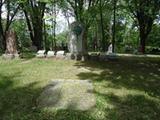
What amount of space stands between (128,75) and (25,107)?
4911 millimetres

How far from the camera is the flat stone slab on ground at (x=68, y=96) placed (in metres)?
7.77

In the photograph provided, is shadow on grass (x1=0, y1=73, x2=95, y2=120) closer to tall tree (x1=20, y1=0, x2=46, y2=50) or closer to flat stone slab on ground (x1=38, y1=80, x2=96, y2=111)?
flat stone slab on ground (x1=38, y1=80, x2=96, y2=111)

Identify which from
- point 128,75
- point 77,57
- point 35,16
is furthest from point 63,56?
point 35,16

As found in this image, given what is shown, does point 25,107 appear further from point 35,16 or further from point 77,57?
point 35,16

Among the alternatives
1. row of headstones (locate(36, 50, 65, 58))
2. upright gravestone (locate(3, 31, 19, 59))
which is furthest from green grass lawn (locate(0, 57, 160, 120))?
upright gravestone (locate(3, 31, 19, 59))

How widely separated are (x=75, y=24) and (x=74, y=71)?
4.68 meters

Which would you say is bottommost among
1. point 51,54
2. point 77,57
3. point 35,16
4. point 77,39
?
point 77,57

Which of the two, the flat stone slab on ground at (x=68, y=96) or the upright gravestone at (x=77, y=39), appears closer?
the flat stone slab on ground at (x=68, y=96)

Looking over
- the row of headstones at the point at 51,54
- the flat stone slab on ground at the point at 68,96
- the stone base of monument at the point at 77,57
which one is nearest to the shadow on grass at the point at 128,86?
the flat stone slab on ground at the point at 68,96

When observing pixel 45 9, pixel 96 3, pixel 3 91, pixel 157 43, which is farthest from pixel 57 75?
pixel 157 43

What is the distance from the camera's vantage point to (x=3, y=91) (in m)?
8.91

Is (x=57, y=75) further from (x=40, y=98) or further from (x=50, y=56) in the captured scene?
(x=50, y=56)

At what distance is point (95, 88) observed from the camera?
9141 mm

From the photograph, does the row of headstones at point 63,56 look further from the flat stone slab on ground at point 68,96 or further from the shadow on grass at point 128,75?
the flat stone slab on ground at point 68,96
